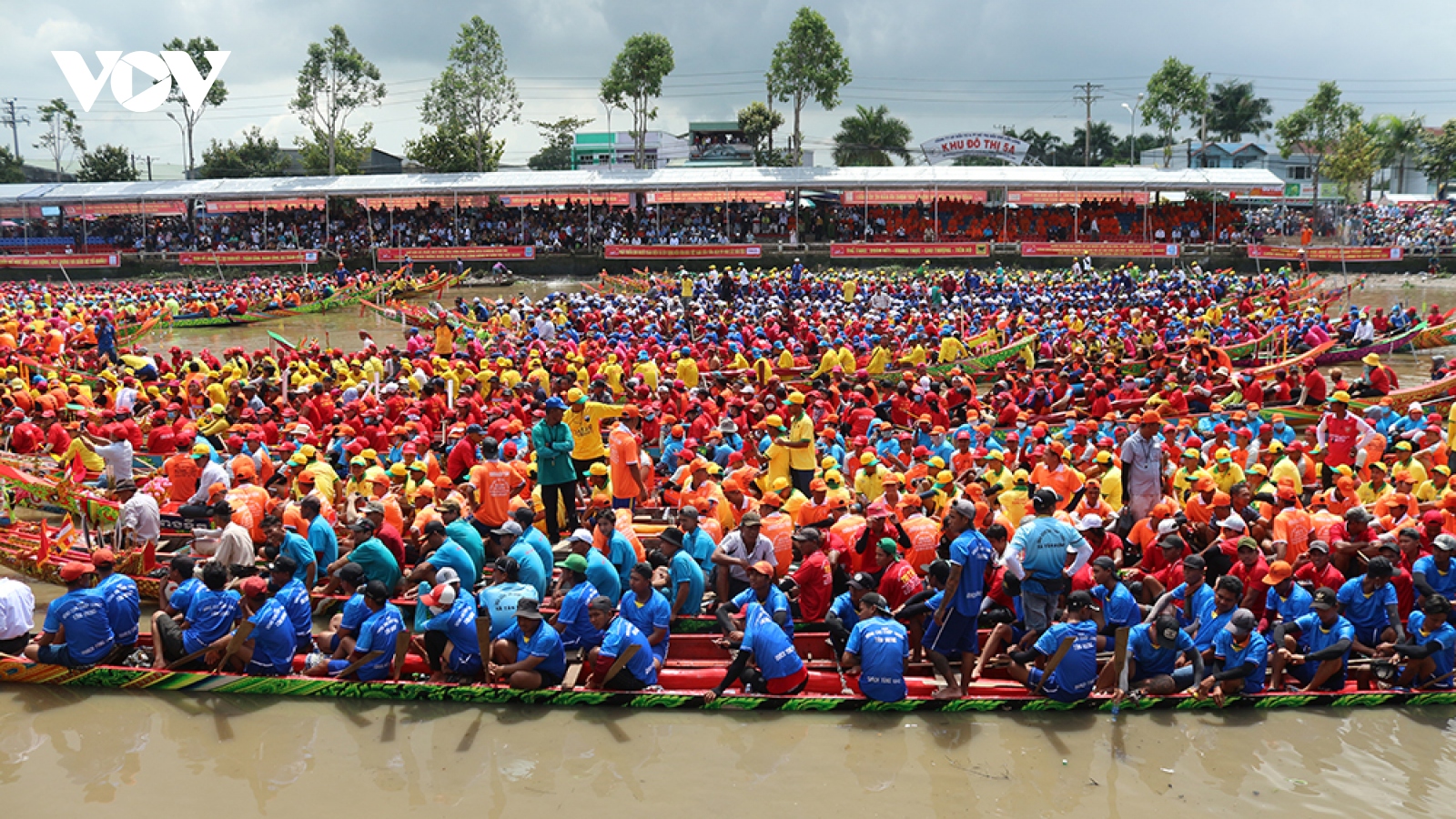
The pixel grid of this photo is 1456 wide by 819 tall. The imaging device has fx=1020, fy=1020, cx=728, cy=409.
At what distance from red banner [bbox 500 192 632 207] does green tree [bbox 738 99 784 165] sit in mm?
24005

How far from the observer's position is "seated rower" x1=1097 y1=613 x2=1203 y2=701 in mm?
7316

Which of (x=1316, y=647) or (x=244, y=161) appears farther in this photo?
(x=244, y=161)

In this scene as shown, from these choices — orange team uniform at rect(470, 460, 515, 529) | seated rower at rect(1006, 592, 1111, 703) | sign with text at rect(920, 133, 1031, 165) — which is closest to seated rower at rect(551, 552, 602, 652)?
orange team uniform at rect(470, 460, 515, 529)

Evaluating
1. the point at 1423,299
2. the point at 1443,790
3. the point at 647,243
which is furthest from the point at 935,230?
the point at 1443,790

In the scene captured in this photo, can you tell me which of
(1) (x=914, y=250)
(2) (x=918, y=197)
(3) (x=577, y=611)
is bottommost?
(3) (x=577, y=611)

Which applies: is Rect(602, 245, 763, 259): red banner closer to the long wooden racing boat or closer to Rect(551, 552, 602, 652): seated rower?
Rect(551, 552, 602, 652): seated rower

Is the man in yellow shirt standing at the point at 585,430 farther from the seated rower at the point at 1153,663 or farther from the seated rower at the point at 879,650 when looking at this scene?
the seated rower at the point at 1153,663

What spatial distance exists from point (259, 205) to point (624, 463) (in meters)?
40.8

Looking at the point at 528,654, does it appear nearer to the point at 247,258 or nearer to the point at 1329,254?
the point at 1329,254

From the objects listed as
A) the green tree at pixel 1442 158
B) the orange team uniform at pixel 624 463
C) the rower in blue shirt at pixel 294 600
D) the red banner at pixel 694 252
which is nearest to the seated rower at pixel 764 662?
the orange team uniform at pixel 624 463

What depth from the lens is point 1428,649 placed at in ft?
24.1

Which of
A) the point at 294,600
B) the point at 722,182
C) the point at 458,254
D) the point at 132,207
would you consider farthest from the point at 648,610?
the point at 132,207

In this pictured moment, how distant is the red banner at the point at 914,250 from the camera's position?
127 feet

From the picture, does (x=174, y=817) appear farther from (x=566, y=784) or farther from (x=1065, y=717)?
(x=1065, y=717)
